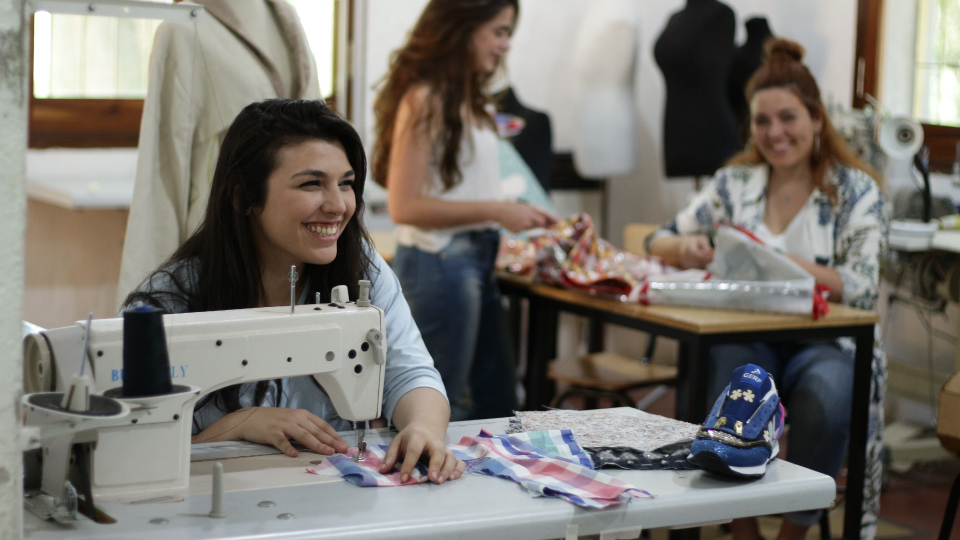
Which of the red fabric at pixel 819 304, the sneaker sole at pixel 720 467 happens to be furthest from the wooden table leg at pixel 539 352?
the sneaker sole at pixel 720 467

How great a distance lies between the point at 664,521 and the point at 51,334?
738 millimetres

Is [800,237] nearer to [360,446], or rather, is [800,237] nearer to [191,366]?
[360,446]

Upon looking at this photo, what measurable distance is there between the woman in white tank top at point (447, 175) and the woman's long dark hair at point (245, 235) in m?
1.02

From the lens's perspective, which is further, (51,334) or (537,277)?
(537,277)

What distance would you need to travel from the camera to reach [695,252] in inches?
115

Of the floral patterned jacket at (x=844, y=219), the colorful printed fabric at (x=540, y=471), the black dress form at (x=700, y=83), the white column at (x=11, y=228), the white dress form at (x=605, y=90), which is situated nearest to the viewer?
the white column at (x=11, y=228)

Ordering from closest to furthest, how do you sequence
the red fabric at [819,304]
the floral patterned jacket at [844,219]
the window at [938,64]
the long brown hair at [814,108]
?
the red fabric at [819,304] < the floral patterned jacket at [844,219] < the long brown hair at [814,108] < the window at [938,64]

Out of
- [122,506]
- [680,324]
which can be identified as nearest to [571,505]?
[122,506]

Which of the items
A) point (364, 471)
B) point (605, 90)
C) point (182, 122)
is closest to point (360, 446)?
point (364, 471)

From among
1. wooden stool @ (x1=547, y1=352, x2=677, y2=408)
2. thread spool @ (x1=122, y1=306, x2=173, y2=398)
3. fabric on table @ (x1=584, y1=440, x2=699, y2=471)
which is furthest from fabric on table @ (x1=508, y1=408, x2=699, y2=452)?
wooden stool @ (x1=547, y1=352, x2=677, y2=408)

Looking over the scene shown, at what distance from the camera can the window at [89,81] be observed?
4055 mm

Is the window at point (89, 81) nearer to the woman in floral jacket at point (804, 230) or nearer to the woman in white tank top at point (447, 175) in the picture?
the woman in white tank top at point (447, 175)

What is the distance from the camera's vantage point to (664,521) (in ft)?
3.90

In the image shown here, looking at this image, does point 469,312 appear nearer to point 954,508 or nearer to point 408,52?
point 408,52
